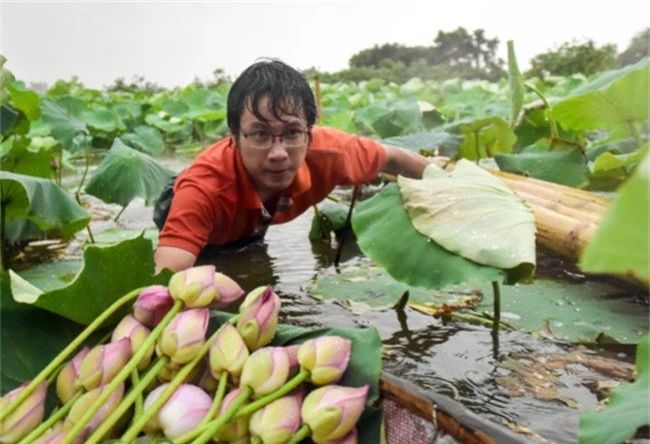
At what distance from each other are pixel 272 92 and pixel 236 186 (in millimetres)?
268

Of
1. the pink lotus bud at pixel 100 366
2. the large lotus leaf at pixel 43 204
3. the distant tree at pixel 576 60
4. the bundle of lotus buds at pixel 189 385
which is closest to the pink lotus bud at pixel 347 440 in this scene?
the bundle of lotus buds at pixel 189 385

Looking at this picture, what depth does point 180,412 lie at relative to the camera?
65 cm

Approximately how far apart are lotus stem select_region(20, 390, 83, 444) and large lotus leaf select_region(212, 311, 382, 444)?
0.63 feet

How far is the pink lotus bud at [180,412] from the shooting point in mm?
644

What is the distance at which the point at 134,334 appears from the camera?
717 mm

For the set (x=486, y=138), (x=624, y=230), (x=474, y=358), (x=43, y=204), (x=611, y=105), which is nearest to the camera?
(x=624, y=230)

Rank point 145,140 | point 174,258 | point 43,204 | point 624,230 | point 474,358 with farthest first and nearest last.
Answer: point 145,140 → point 43,204 → point 174,258 → point 474,358 → point 624,230

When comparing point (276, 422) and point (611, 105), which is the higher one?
point (611, 105)

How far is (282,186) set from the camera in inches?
67.9

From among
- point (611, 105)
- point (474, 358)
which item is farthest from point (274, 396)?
point (611, 105)

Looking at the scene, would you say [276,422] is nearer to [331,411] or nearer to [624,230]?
[331,411]

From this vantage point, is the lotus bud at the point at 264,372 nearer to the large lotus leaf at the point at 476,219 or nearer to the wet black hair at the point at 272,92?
the large lotus leaf at the point at 476,219

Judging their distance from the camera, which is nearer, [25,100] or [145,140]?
[25,100]

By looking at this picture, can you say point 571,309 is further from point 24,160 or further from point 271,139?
point 24,160
